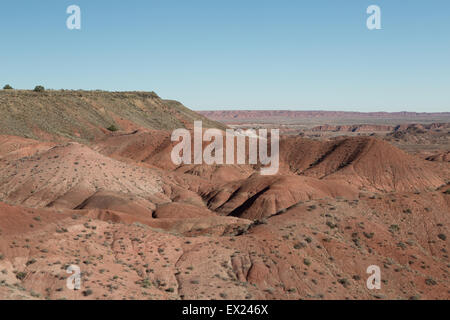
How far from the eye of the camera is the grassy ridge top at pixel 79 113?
8831 centimetres

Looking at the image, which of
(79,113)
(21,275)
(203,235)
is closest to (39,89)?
(79,113)

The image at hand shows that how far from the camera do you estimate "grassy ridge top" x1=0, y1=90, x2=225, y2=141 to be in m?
88.3

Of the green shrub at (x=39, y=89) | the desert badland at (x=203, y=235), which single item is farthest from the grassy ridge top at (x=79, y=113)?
the desert badland at (x=203, y=235)

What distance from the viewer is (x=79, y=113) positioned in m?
106

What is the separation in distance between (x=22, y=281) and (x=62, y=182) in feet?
111

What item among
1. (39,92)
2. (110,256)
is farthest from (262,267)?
(39,92)

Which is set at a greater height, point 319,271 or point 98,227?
point 98,227

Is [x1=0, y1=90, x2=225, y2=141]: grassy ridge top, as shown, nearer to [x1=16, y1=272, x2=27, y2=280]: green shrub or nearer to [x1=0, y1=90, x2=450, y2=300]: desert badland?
[x1=0, y1=90, x2=450, y2=300]: desert badland

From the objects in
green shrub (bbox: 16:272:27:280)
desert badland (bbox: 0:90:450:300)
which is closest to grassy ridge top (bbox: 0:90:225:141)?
desert badland (bbox: 0:90:450:300)

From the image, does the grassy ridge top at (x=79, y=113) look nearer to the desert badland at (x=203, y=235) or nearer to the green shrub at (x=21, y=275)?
the desert badland at (x=203, y=235)

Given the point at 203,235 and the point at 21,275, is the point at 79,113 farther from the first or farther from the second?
the point at 21,275
